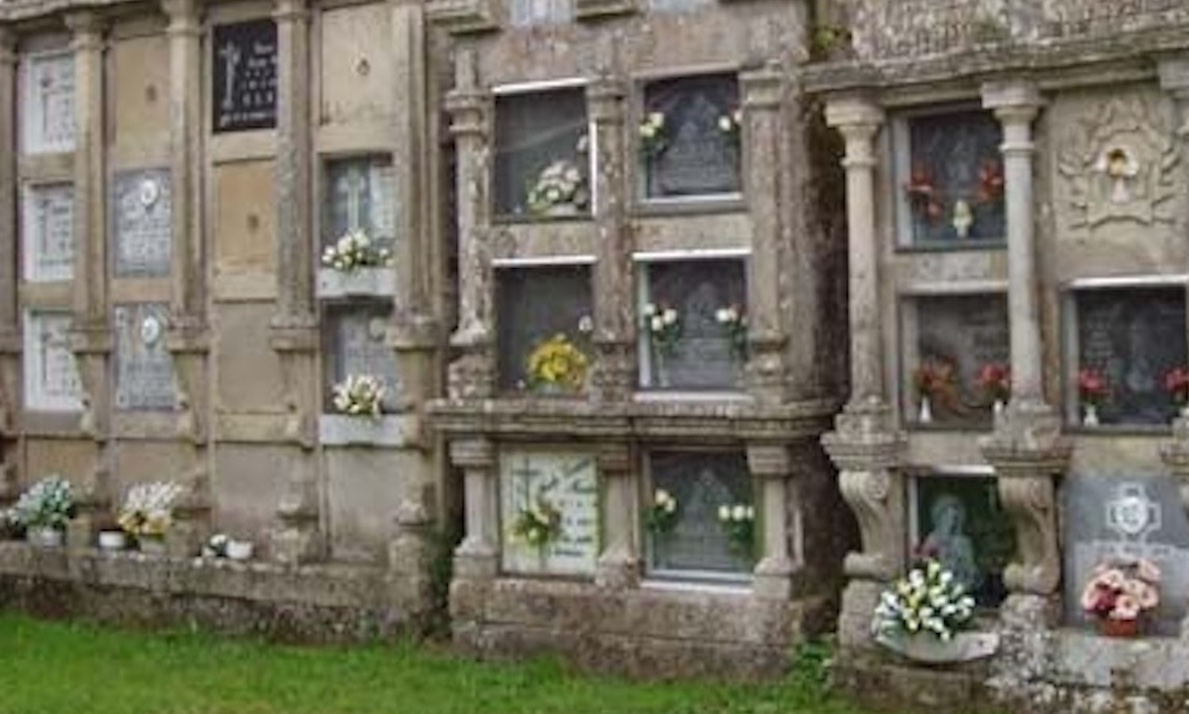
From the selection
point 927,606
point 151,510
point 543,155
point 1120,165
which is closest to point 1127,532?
point 927,606

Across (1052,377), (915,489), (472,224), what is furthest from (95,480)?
(1052,377)

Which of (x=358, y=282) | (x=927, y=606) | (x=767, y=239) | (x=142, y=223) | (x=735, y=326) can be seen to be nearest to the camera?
(x=927, y=606)

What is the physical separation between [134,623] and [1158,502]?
6.98 metres

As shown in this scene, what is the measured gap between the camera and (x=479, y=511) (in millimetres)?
10406

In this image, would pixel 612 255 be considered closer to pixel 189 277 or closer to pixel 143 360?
pixel 189 277

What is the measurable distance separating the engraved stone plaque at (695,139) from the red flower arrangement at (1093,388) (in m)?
2.17

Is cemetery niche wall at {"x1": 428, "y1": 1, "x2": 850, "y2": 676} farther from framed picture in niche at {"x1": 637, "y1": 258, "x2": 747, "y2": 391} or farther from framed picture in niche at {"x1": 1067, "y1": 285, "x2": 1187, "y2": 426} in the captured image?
framed picture in niche at {"x1": 1067, "y1": 285, "x2": 1187, "y2": 426}

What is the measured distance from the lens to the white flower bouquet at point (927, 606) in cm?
851

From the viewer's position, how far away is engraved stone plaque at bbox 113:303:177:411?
40.2 feet

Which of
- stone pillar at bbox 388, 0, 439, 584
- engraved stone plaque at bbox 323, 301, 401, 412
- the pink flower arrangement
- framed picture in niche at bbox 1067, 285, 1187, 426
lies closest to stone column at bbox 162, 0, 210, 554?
engraved stone plaque at bbox 323, 301, 401, 412

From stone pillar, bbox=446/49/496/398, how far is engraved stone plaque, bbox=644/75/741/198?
3.51 feet

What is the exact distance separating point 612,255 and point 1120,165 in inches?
112

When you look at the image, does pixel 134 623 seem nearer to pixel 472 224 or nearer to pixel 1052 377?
pixel 472 224

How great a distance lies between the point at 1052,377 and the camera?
8516 mm
